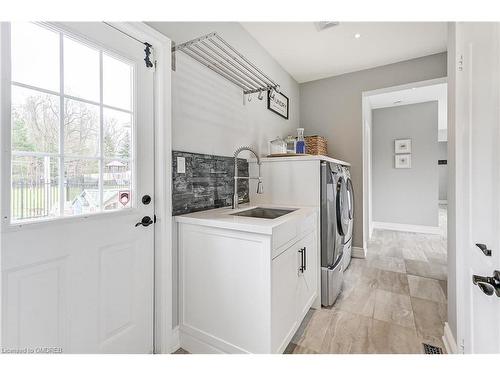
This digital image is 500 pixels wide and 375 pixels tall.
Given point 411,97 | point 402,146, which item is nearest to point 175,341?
point 411,97

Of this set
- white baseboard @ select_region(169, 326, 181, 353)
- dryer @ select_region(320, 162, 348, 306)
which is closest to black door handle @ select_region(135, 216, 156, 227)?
white baseboard @ select_region(169, 326, 181, 353)

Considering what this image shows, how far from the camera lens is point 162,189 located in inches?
55.1

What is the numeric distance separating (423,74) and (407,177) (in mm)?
2538

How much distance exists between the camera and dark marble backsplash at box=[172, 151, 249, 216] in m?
1.53

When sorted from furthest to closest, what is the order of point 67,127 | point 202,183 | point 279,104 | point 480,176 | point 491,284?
point 279,104
point 202,183
point 67,127
point 480,176
point 491,284

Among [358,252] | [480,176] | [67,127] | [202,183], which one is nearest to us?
[480,176]

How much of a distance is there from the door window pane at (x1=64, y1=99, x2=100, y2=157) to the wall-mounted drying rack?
652 mm

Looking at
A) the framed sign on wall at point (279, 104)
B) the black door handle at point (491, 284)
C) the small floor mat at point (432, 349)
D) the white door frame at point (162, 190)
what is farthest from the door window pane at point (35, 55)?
the small floor mat at point (432, 349)

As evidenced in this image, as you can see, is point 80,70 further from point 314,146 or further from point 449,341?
point 449,341

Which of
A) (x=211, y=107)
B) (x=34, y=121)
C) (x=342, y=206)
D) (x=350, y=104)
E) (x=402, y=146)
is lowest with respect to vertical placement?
(x=342, y=206)

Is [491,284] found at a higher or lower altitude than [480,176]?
lower

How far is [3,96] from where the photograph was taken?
83 centimetres

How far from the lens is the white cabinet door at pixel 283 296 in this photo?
1.25 m

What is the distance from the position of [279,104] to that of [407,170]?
348 cm
